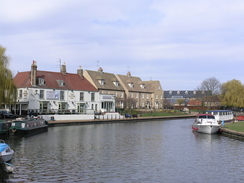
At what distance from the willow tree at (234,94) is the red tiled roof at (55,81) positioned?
44.2 m

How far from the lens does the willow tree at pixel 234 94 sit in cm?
9541

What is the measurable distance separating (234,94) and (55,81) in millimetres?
56464

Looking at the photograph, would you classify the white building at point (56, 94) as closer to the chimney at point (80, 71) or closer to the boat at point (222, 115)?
the chimney at point (80, 71)

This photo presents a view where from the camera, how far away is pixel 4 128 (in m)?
37.8

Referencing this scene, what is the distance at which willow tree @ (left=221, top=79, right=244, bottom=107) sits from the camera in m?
95.4

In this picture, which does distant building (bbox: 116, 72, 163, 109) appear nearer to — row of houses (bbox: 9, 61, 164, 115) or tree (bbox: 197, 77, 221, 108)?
row of houses (bbox: 9, 61, 164, 115)

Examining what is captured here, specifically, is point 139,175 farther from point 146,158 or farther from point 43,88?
point 43,88

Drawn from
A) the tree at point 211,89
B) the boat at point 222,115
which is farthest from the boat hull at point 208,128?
the tree at point 211,89

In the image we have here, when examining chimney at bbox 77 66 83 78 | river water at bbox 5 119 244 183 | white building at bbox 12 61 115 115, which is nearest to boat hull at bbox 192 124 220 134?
river water at bbox 5 119 244 183

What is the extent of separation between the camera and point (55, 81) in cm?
6969

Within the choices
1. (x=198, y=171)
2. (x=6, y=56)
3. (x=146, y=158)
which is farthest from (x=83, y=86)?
(x=198, y=171)

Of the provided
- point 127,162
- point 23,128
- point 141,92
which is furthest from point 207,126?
point 141,92

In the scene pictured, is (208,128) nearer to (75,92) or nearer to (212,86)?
(75,92)

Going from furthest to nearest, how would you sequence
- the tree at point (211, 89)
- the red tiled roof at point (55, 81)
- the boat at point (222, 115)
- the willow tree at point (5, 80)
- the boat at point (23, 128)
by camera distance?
the tree at point (211, 89) < the red tiled roof at point (55, 81) < the boat at point (222, 115) < the willow tree at point (5, 80) < the boat at point (23, 128)
